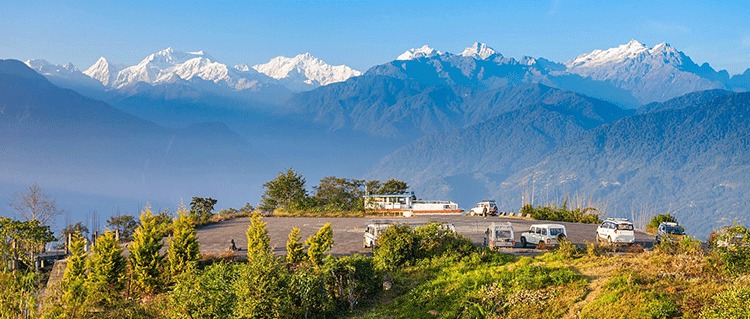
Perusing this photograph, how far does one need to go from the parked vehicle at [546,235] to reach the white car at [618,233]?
241 cm

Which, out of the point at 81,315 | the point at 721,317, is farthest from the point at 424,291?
the point at 81,315

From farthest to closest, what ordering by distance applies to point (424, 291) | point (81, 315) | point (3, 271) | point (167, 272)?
1. point (167, 272)
2. point (424, 291)
3. point (81, 315)
4. point (3, 271)

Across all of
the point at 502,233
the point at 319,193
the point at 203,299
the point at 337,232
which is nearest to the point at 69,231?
the point at 337,232

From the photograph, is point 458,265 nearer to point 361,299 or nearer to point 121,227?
point 361,299

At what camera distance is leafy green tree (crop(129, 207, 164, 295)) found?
2316cm

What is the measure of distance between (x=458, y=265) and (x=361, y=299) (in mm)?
4122

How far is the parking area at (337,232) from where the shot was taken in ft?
109

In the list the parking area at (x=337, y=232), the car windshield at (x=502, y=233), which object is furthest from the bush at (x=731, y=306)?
the parking area at (x=337, y=232)

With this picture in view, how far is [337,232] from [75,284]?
2109 cm

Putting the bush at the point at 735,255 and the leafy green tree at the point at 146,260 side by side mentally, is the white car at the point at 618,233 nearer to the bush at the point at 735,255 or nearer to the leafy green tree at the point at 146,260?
the bush at the point at 735,255

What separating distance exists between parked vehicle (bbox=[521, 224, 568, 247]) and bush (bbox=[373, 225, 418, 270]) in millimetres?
9820

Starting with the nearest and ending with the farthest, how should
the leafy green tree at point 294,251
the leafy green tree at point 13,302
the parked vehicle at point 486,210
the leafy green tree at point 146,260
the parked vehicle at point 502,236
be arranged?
the leafy green tree at point 13,302
the leafy green tree at point 146,260
the leafy green tree at point 294,251
the parked vehicle at point 502,236
the parked vehicle at point 486,210

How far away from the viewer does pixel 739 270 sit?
754 inches

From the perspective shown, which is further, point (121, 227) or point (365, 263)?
point (121, 227)
